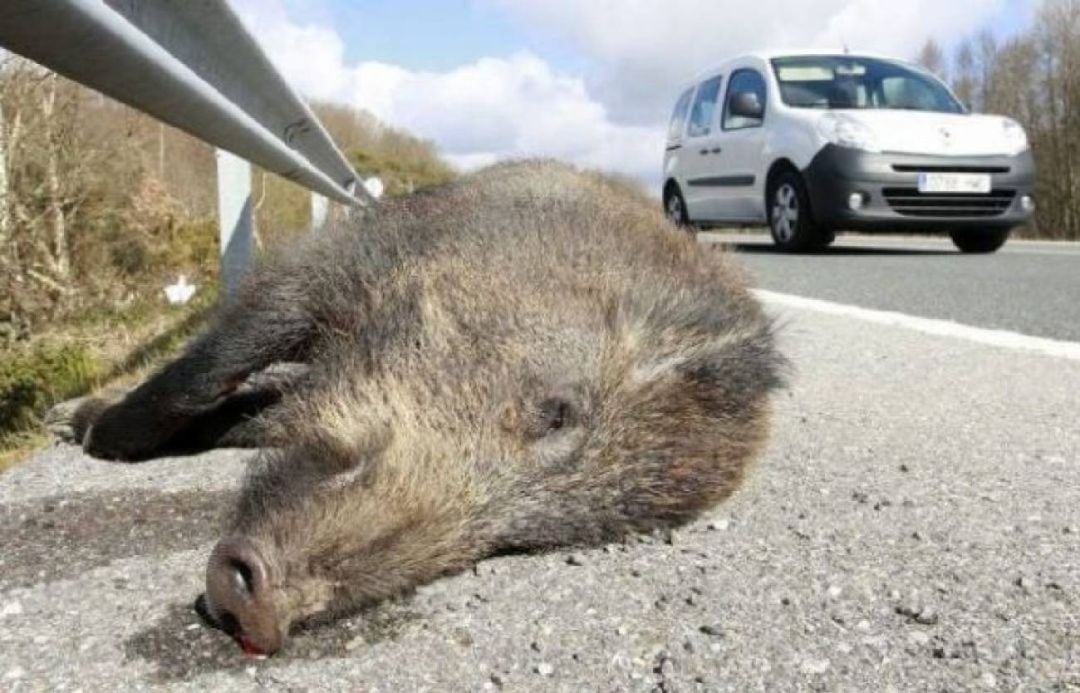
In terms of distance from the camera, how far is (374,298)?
3293 mm

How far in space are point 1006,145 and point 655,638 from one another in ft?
39.4

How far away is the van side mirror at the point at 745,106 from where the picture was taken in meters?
13.2

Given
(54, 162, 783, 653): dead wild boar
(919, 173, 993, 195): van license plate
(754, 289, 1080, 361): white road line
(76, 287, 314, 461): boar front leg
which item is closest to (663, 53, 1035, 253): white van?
(919, 173, 993, 195): van license plate

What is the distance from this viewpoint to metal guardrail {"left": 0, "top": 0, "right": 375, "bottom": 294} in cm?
183

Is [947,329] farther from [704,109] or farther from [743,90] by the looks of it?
[704,109]

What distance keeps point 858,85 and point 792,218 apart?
170 centimetres

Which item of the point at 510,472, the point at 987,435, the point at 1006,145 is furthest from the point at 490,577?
the point at 1006,145

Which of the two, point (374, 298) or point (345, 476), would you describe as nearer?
point (345, 476)

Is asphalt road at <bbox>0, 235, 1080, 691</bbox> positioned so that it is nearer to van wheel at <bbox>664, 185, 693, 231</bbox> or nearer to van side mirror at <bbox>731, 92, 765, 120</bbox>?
van side mirror at <bbox>731, 92, 765, 120</bbox>

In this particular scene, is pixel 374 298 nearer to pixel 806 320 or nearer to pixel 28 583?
pixel 28 583

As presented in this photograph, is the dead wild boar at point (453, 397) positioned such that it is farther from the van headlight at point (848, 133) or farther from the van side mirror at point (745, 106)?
the van side mirror at point (745, 106)

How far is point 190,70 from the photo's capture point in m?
2.98

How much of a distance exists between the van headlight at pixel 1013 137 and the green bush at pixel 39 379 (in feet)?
31.8

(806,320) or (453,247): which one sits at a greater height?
(453,247)
